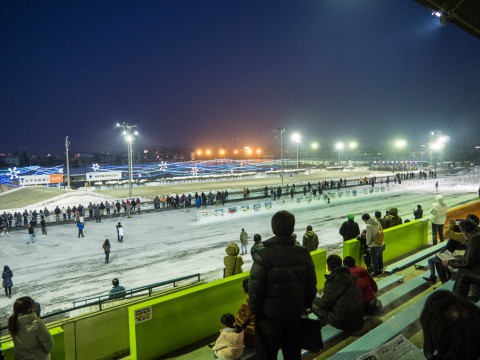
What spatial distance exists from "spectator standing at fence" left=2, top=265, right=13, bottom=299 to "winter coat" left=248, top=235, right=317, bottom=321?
40.4ft

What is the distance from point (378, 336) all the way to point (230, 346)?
164cm

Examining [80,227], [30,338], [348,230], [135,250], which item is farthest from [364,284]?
[80,227]

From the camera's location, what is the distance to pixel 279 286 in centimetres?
311

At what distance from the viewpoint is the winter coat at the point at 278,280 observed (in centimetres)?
312

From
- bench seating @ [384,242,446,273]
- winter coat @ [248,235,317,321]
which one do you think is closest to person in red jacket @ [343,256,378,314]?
winter coat @ [248,235,317,321]

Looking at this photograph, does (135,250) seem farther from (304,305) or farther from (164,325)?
(304,305)

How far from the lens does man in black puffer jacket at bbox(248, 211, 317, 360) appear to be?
10.2 ft

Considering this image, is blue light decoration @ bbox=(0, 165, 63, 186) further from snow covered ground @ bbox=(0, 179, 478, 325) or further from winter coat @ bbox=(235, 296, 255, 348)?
winter coat @ bbox=(235, 296, 255, 348)

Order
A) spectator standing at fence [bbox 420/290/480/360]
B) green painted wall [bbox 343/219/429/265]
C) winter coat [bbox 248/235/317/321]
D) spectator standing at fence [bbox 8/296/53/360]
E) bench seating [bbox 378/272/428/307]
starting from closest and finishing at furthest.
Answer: spectator standing at fence [bbox 420/290/480/360] < winter coat [bbox 248/235/317/321] < spectator standing at fence [bbox 8/296/53/360] < bench seating [bbox 378/272/428/307] < green painted wall [bbox 343/219/429/265]

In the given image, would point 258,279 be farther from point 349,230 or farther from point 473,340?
point 349,230

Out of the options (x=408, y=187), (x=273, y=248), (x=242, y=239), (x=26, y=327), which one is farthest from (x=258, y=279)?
(x=408, y=187)

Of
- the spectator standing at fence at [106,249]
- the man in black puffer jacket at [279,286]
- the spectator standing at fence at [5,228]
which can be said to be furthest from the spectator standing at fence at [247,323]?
the spectator standing at fence at [5,228]

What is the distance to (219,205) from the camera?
34.1 metres

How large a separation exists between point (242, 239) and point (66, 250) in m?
9.35
